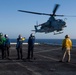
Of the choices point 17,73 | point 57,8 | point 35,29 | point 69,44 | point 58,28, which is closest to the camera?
point 17,73

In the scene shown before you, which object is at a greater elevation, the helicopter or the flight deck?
the helicopter

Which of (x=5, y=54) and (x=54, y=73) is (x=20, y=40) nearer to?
(x=5, y=54)

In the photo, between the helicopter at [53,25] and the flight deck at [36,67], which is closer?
the flight deck at [36,67]

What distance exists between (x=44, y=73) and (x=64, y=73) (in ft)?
3.27

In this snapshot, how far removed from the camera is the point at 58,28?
142ft

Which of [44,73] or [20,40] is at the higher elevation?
[20,40]

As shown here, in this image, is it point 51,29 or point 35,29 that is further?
point 35,29

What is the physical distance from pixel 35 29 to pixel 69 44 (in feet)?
107

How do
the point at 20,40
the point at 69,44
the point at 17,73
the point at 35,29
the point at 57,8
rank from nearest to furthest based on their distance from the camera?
the point at 17,73, the point at 69,44, the point at 20,40, the point at 57,8, the point at 35,29

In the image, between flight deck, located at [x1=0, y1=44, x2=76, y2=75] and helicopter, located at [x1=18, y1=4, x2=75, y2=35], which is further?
helicopter, located at [x1=18, y1=4, x2=75, y2=35]

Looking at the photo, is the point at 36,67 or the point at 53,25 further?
the point at 53,25

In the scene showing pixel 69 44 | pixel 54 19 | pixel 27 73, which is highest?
pixel 54 19

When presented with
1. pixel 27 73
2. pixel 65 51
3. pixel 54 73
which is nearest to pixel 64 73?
pixel 54 73

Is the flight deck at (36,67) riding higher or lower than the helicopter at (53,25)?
lower
